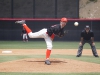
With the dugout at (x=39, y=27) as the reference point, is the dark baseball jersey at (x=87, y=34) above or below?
above

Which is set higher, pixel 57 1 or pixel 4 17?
pixel 57 1

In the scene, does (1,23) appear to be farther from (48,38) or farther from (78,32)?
(48,38)

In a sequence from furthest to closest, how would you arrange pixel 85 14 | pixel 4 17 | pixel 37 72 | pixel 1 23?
pixel 85 14 → pixel 4 17 → pixel 1 23 → pixel 37 72

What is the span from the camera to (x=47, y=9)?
31516mm

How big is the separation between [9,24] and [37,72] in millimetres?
21982

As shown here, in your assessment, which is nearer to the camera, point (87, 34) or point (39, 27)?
point (87, 34)

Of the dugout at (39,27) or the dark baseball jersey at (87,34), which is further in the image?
the dugout at (39,27)

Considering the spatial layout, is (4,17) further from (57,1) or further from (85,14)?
(85,14)

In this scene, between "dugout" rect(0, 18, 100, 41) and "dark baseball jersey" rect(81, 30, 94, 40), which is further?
"dugout" rect(0, 18, 100, 41)

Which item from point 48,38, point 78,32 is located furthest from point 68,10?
point 48,38

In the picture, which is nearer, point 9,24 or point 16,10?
point 9,24

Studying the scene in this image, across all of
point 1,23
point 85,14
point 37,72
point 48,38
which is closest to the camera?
point 37,72

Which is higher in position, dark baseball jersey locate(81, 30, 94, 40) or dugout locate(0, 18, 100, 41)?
dark baseball jersey locate(81, 30, 94, 40)

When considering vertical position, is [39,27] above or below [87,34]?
below
